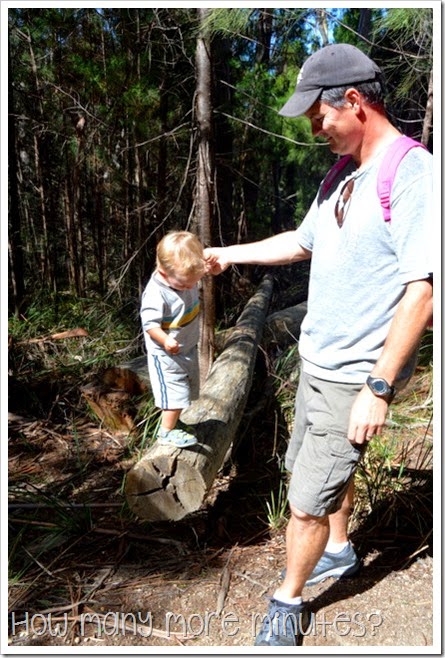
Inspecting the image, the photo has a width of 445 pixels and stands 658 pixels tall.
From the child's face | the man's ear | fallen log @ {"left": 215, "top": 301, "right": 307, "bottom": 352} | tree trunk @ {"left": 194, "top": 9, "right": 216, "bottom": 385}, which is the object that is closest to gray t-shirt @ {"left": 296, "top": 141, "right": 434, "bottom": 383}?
the man's ear

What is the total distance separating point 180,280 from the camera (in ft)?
9.14

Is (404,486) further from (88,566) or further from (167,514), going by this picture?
(88,566)

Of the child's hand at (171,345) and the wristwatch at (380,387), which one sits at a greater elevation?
the child's hand at (171,345)

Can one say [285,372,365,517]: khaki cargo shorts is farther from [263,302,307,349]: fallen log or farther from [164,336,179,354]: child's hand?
[263,302,307,349]: fallen log

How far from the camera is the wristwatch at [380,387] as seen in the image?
78.3 inches

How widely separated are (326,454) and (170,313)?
3.86ft

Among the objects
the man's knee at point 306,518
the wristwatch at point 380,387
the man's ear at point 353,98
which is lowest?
the man's knee at point 306,518

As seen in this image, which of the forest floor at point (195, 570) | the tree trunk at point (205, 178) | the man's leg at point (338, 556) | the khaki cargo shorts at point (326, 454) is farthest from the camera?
the tree trunk at point (205, 178)

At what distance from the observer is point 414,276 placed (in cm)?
188

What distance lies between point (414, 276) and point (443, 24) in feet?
5.68

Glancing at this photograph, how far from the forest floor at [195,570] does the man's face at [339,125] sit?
7.26 feet

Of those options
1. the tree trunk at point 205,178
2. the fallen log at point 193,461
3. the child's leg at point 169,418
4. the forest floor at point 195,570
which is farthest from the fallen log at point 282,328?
the child's leg at point 169,418

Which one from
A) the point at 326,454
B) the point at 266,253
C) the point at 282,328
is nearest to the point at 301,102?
the point at 266,253

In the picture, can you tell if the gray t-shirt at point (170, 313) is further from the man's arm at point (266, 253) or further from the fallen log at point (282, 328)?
the fallen log at point (282, 328)
